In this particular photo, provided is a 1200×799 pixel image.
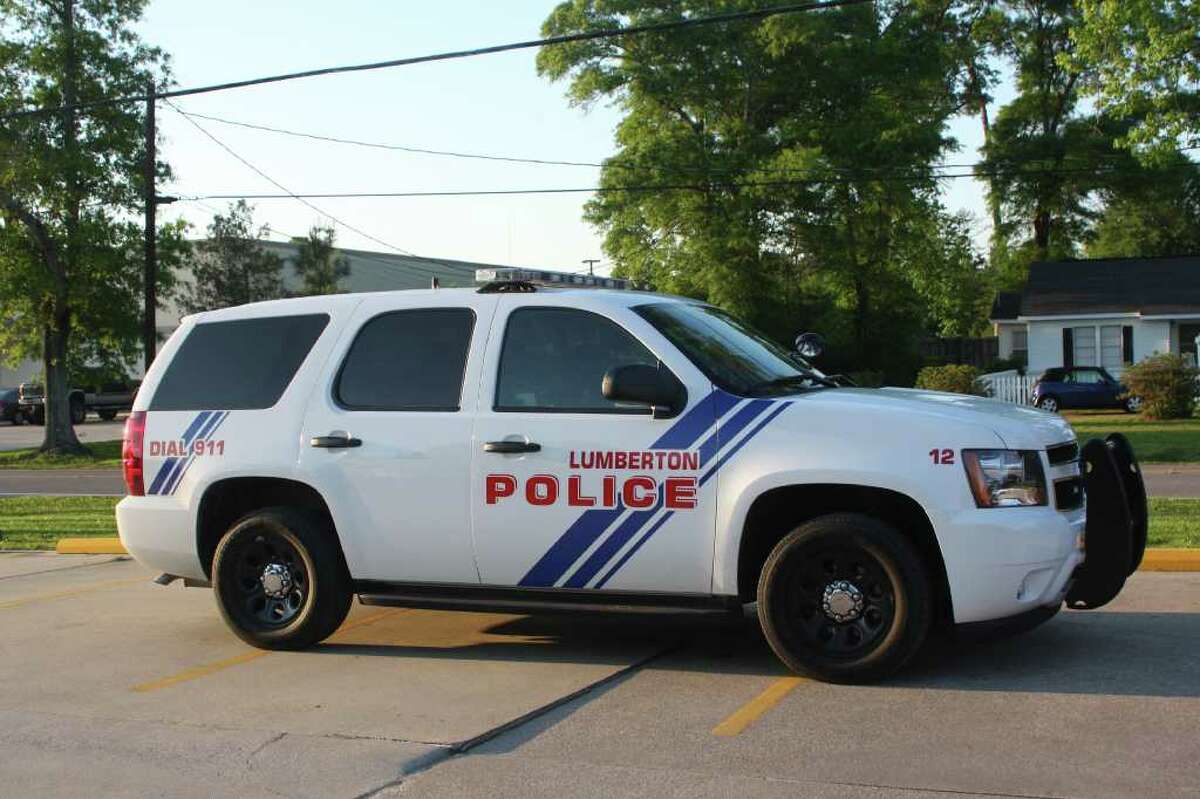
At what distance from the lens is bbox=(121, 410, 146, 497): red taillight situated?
779 centimetres

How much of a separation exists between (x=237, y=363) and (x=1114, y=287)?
38.8 m

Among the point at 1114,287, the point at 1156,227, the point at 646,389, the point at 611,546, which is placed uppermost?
the point at 1156,227

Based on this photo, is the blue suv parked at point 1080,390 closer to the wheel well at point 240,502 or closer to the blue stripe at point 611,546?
the wheel well at point 240,502

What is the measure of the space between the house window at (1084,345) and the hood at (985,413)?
3704 centimetres

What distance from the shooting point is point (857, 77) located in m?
40.9

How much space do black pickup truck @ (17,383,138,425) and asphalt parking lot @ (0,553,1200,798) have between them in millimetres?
42378

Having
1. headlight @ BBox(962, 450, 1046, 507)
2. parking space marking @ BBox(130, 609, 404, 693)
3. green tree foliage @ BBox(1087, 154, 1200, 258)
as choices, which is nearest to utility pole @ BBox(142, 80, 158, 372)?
parking space marking @ BBox(130, 609, 404, 693)

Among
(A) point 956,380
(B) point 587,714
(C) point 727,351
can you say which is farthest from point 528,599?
(A) point 956,380

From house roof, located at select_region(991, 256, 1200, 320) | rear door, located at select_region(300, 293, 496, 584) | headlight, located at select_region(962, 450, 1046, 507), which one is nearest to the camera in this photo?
headlight, located at select_region(962, 450, 1046, 507)

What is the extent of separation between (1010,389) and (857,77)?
11135 millimetres

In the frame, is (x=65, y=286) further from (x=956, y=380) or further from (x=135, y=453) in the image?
(x=135, y=453)

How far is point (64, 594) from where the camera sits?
998cm

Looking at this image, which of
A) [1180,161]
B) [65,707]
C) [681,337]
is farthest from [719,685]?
[1180,161]

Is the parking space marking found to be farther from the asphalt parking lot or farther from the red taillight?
the red taillight
